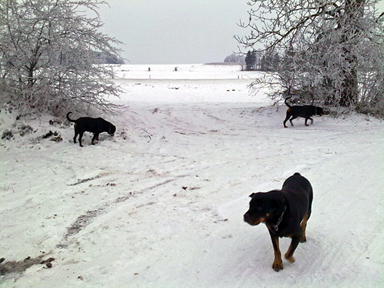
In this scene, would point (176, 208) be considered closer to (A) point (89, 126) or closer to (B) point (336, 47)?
(A) point (89, 126)

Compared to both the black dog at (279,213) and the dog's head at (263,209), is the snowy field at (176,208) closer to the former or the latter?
the black dog at (279,213)

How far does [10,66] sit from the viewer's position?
33.2 feet

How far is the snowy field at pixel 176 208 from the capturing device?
344 cm

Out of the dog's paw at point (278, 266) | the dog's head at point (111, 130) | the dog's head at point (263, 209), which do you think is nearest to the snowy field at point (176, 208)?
the dog's paw at point (278, 266)

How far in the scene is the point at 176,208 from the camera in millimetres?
5172

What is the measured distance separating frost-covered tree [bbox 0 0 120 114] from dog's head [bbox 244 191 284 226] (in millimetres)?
9348

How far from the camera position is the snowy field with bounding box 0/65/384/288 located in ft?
11.3

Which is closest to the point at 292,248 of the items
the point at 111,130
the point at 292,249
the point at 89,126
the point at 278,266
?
the point at 292,249

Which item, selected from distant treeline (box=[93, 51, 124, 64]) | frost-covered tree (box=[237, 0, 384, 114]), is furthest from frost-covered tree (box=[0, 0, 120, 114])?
frost-covered tree (box=[237, 0, 384, 114])

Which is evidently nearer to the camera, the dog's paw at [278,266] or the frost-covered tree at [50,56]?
the dog's paw at [278,266]

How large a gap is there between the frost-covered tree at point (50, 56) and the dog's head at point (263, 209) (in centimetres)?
935

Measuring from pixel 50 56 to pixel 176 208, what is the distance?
850 centimetres

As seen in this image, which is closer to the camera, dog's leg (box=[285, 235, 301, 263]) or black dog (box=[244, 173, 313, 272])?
black dog (box=[244, 173, 313, 272])

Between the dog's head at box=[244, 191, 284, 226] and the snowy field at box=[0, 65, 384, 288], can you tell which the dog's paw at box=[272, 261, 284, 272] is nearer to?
the snowy field at box=[0, 65, 384, 288]
